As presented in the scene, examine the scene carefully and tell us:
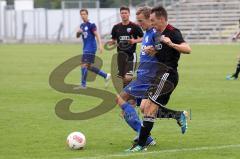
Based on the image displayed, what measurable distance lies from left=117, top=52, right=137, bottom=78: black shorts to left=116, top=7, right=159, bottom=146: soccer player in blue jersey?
4346 mm

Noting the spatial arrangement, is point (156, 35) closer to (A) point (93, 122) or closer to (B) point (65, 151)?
(B) point (65, 151)

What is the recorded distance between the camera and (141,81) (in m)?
10.2

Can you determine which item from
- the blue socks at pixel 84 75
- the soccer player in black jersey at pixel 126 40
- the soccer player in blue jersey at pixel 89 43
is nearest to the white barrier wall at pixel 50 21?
the soccer player in blue jersey at pixel 89 43

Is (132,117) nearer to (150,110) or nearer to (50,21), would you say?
(150,110)

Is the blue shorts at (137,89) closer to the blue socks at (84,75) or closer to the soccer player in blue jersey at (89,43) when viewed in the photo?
the blue socks at (84,75)

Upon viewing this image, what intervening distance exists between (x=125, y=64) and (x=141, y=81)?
17.6ft

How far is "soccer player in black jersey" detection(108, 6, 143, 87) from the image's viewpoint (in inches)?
594

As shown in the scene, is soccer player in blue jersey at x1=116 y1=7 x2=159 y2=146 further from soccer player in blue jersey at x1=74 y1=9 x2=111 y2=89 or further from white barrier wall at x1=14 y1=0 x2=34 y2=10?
white barrier wall at x1=14 y1=0 x2=34 y2=10

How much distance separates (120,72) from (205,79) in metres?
8.04

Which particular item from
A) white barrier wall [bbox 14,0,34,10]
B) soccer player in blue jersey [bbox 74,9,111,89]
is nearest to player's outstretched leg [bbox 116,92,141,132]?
soccer player in blue jersey [bbox 74,9,111,89]

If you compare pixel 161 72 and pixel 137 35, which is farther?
pixel 137 35

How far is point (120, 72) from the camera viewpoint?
1469 cm

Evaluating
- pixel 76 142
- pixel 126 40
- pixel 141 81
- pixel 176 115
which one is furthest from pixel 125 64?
pixel 76 142

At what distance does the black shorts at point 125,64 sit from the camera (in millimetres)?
14812
